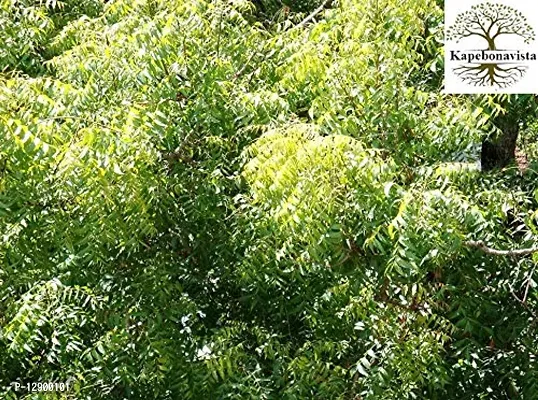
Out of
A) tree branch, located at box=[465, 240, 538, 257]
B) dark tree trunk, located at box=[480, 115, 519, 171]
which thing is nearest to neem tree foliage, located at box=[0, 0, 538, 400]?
tree branch, located at box=[465, 240, 538, 257]

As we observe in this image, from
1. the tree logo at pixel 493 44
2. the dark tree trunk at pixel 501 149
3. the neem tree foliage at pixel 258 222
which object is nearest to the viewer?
the neem tree foliage at pixel 258 222

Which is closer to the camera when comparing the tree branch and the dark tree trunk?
the tree branch

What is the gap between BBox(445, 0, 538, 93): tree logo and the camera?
4164 mm

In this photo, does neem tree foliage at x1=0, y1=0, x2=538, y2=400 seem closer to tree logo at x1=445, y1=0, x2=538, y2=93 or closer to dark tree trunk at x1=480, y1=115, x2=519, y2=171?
tree logo at x1=445, y1=0, x2=538, y2=93

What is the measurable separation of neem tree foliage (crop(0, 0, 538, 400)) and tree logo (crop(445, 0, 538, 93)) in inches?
5.6

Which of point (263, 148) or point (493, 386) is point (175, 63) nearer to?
point (263, 148)

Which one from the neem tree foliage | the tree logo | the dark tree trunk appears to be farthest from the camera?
the dark tree trunk

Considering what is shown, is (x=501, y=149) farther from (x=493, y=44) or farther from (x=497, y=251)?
(x=497, y=251)

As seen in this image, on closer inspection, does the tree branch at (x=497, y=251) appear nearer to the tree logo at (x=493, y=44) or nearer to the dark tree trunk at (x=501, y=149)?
the tree logo at (x=493, y=44)

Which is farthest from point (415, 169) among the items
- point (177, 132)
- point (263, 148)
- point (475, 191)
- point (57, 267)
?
point (57, 267)

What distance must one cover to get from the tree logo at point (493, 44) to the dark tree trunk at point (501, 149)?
0.50 meters

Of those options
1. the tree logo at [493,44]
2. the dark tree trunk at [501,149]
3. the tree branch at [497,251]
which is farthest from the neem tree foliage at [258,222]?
the dark tree trunk at [501,149]

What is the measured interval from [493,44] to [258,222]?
4.28 ft

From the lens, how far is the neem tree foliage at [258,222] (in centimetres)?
369
